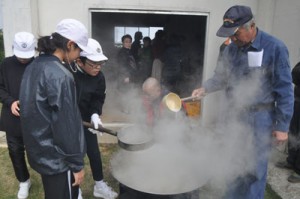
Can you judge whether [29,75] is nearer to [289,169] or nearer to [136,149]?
[136,149]

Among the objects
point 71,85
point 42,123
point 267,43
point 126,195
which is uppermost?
point 267,43

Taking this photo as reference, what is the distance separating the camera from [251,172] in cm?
279

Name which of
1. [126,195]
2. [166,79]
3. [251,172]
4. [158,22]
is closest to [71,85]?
[126,195]

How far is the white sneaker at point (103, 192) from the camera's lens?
135 inches

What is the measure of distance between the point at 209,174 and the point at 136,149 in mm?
755

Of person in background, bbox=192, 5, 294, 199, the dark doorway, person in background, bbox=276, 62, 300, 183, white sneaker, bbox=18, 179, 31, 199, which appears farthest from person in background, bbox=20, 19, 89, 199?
the dark doorway

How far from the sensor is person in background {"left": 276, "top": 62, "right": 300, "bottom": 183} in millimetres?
3811

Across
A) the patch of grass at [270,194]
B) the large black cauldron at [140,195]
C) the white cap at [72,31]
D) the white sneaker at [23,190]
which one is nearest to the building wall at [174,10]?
the patch of grass at [270,194]

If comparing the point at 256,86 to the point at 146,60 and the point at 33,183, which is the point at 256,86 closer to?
the point at 33,183

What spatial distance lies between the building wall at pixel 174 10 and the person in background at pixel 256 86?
2.21m

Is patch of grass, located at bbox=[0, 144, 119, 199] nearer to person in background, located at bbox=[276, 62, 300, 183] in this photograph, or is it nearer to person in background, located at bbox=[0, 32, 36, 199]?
person in background, located at bbox=[0, 32, 36, 199]

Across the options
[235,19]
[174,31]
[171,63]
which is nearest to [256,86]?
[235,19]

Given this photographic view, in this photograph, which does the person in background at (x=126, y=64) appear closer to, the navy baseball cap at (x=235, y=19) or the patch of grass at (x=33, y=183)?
the patch of grass at (x=33, y=183)

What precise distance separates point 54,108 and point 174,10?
3.65 metres
